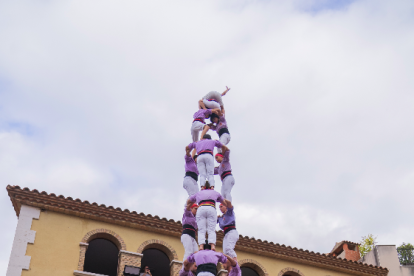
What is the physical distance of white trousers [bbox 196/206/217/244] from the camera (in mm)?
10695

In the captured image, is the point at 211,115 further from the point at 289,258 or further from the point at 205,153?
the point at 289,258

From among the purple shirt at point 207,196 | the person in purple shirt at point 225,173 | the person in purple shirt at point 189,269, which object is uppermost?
the person in purple shirt at point 225,173

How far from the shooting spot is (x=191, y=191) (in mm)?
12336

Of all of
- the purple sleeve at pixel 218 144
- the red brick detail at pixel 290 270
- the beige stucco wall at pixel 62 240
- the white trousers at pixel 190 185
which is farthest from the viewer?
A: the red brick detail at pixel 290 270

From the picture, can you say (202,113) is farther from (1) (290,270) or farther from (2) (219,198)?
(1) (290,270)

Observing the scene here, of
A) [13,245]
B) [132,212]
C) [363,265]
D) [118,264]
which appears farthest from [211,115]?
[363,265]

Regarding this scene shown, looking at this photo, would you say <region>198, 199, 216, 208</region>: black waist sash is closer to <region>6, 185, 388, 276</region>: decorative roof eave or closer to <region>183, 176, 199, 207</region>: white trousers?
A: <region>183, 176, 199, 207</region>: white trousers

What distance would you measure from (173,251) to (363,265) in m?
8.48

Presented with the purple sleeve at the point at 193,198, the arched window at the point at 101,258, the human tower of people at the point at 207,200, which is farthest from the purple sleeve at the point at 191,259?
the arched window at the point at 101,258

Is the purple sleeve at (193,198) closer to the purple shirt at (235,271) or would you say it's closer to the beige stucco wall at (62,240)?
the purple shirt at (235,271)

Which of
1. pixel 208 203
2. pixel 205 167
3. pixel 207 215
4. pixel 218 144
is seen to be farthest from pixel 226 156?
pixel 207 215

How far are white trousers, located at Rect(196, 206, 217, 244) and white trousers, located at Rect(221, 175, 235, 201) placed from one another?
1.52 meters

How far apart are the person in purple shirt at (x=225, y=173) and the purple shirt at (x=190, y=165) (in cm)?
65

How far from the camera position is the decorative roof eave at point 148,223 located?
15.9 meters
